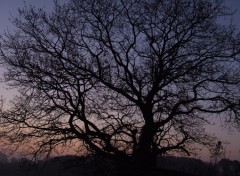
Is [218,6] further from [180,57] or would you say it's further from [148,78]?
[148,78]

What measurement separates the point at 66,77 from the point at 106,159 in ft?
14.7

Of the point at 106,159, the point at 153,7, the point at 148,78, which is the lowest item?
the point at 106,159

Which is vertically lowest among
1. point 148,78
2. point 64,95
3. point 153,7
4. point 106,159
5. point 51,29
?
point 106,159

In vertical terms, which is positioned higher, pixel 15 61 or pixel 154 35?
pixel 154 35

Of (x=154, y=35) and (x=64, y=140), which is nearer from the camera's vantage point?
(x=64, y=140)

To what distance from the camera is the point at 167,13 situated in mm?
20062

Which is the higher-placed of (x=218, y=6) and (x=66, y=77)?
(x=218, y=6)

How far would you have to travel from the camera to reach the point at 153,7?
65.8ft

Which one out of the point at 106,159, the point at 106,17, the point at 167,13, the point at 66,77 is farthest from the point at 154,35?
the point at 106,159

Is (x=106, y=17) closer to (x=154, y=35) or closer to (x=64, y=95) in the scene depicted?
(x=154, y=35)

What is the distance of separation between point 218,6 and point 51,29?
863cm

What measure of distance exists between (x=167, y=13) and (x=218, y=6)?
2668mm

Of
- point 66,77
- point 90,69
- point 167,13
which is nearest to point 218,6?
point 167,13

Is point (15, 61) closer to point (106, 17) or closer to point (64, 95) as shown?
point (64, 95)
